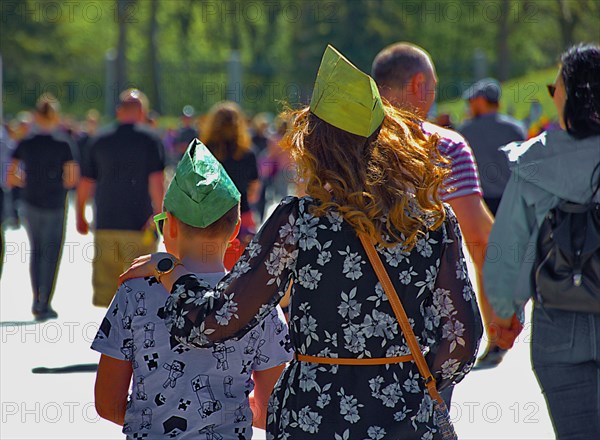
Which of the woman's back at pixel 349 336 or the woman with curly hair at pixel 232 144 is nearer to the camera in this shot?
the woman's back at pixel 349 336

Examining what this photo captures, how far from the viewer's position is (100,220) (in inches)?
334

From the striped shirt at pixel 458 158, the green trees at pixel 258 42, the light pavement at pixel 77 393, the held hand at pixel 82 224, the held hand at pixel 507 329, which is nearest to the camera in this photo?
the held hand at pixel 507 329

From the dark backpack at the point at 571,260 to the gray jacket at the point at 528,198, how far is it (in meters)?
0.04

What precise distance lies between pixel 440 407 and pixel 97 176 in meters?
6.02

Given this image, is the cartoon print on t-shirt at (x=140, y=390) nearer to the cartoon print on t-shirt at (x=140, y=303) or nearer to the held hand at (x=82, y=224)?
the cartoon print on t-shirt at (x=140, y=303)

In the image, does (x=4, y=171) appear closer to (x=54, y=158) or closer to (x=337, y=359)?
(x=54, y=158)

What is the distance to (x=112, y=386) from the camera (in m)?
3.07

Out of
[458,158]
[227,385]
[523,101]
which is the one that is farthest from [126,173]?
[523,101]

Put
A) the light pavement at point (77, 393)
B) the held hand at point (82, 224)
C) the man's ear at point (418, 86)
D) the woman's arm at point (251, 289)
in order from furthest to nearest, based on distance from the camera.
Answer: the held hand at point (82, 224) < the light pavement at point (77, 393) < the man's ear at point (418, 86) < the woman's arm at point (251, 289)

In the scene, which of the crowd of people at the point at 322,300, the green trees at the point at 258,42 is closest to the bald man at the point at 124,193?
the crowd of people at the point at 322,300

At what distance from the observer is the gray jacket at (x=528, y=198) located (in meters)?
3.65

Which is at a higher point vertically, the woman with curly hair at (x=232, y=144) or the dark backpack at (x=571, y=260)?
the woman with curly hair at (x=232, y=144)

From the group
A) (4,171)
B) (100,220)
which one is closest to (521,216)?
(100,220)

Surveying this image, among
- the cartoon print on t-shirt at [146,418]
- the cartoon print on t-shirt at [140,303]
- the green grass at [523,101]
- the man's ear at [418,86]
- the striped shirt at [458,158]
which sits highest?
the green grass at [523,101]
